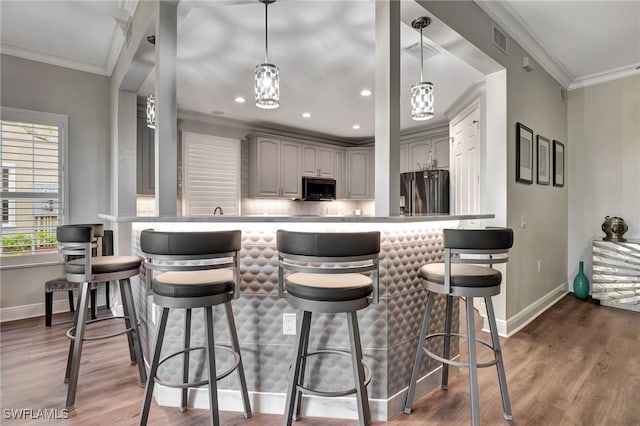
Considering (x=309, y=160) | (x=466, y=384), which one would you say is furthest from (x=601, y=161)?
(x=309, y=160)

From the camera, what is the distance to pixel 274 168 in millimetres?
5590

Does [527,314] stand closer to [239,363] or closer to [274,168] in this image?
[239,363]

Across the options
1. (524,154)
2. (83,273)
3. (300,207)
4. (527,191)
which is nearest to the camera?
(83,273)

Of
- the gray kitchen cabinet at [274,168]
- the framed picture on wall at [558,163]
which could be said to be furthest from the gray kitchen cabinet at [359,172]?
the framed picture on wall at [558,163]

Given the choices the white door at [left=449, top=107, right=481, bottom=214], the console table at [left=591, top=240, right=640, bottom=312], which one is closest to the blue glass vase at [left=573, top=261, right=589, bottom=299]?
the console table at [left=591, top=240, right=640, bottom=312]

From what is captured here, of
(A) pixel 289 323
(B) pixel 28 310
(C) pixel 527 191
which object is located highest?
(C) pixel 527 191

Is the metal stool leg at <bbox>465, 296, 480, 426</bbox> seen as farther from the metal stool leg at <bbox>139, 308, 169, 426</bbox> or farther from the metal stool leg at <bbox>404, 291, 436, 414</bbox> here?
the metal stool leg at <bbox>139, 308, 169, 426</bbox>

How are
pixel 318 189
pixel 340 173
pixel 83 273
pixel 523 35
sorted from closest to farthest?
1. pixel 83 273
2. pixel 523 35
3. pixel 318 189
4. pixel 340 173

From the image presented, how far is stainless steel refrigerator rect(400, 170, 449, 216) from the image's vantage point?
4.55 m

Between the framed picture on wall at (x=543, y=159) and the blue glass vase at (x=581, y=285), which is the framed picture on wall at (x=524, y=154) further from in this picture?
the blue glass vase at (x=581, y=285)

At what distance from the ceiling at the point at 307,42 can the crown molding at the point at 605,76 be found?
0.03 feet

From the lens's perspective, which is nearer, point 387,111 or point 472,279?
point 472,279

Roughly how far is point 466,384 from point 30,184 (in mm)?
4177

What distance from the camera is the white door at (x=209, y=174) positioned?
485cm
